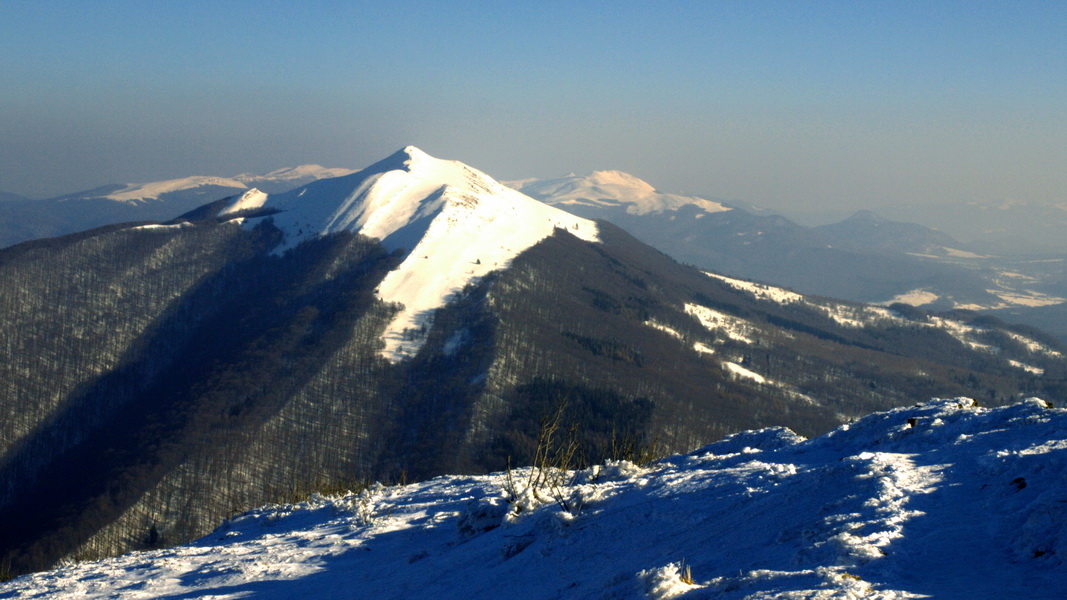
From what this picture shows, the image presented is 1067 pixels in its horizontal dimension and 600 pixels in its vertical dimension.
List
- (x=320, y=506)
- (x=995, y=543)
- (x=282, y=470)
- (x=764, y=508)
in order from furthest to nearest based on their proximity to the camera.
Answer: (x=282, y=470) < (x=320, y=506) < (x=764, y=508) < (x=995, y=543)

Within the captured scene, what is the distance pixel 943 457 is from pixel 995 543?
7.28 metres

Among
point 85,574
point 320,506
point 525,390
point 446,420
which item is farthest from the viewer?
point 525,390

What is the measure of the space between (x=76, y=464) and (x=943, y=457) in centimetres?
20274

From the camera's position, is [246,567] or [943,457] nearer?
[943,457]

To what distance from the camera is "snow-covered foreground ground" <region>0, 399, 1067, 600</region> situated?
1477 cm

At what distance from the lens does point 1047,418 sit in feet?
77.6

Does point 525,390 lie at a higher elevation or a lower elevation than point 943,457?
lower

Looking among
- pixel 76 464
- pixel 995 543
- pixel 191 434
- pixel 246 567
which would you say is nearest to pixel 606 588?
pixel 995 543

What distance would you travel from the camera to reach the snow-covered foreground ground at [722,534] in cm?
1477

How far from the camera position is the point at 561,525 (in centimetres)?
2259

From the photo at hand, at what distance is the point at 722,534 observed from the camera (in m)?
19.2

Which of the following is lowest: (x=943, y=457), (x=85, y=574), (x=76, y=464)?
(x=76, y=464)

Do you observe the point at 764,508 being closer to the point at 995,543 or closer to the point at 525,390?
the point at 995,543

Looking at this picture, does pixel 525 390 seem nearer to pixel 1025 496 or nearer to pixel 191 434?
pixel 191 434
